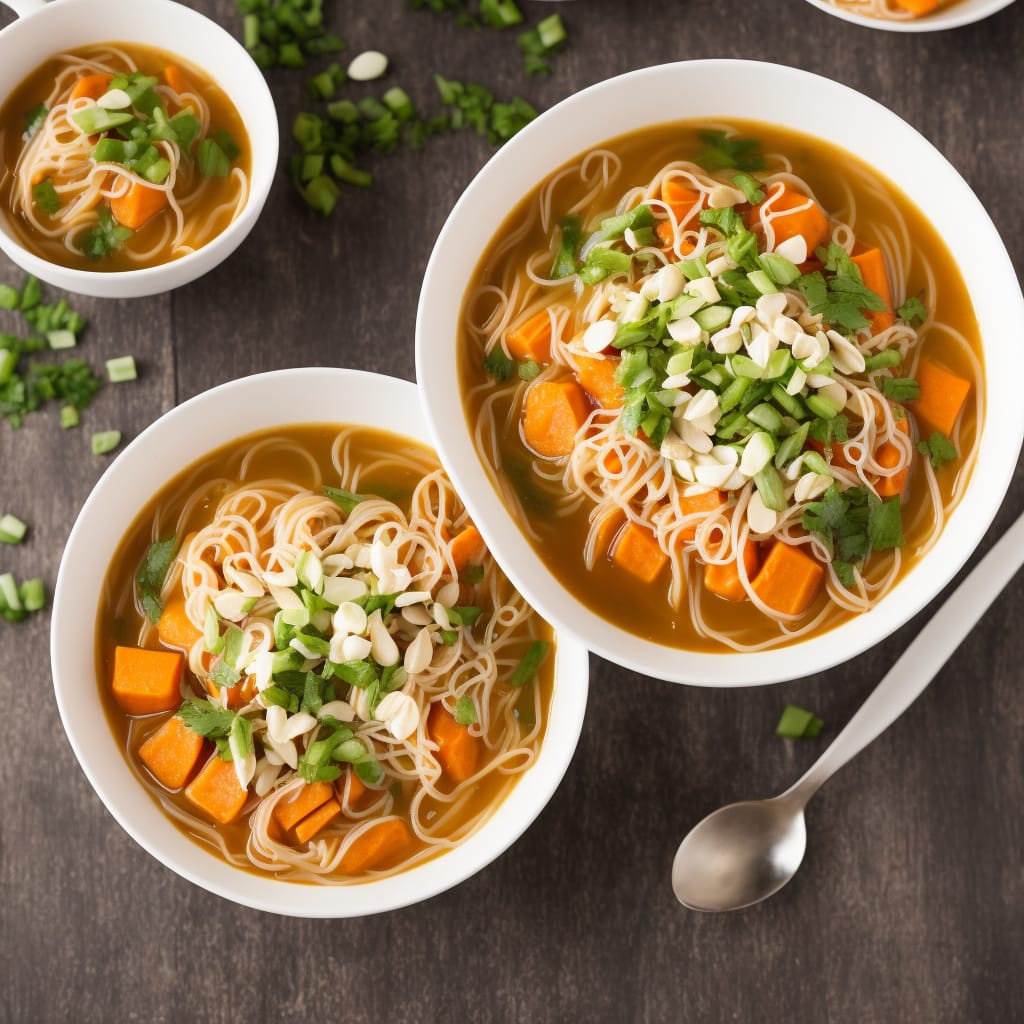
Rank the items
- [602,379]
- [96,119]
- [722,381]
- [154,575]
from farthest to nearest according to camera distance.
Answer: [96,119], [154,575], [602,379], [722,381]

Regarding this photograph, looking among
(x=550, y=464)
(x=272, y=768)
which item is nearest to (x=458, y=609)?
(x=550, y=464)

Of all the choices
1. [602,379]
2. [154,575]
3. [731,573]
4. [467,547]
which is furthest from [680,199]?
[154,575]

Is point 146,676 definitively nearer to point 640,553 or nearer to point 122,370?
point 122,370

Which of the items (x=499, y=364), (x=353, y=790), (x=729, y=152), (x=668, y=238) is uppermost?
(x=729, y=152)

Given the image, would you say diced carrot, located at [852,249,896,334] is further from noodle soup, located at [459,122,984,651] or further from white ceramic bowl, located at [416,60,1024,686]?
white ceramic bowl, located at [416,60,1024,686]

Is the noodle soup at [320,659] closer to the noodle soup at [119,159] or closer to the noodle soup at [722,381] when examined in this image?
the noodle soup at [722,381]

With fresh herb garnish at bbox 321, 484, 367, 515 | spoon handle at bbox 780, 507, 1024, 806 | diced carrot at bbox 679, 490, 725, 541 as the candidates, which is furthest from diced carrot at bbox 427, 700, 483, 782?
spoon handle at bbox 780, 507, 1024, 806

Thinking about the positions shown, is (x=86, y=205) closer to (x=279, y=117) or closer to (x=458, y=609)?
(x=279, y=117)
